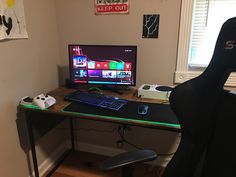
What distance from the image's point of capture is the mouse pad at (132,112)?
1.28 meters

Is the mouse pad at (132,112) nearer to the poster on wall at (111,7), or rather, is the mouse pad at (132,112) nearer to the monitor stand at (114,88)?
the monitor stand at (114,88)

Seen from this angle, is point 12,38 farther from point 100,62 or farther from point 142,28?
point 142,28

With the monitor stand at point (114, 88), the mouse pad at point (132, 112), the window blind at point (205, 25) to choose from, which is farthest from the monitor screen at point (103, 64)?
the window blind at point (205, 25)

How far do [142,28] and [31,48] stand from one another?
3.21 feet

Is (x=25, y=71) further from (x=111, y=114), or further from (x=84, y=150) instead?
(x=84, y=150)

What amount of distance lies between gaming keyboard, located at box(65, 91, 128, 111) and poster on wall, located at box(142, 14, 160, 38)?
65 cm

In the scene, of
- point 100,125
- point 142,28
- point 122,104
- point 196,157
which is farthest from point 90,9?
point 196,157

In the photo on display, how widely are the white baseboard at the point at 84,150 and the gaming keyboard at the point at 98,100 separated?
844 millimetres

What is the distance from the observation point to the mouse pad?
1.28 metres

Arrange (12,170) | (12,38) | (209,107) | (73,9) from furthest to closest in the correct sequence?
(73,9), (12,170), (12,38), (209,107)

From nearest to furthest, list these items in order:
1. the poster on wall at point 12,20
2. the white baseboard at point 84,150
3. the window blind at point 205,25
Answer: the poster on wall at point 12,20, the window blind at point 205,25, the white baseboard at point 84,150

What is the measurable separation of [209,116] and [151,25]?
116 cm

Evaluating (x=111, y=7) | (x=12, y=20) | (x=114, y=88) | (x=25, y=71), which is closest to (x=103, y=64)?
(x=114, y=88)

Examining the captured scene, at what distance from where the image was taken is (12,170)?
1.59 m
